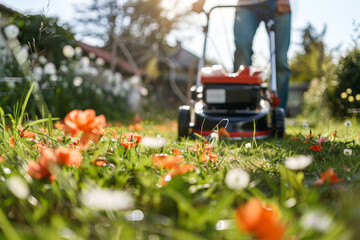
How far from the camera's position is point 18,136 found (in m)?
1.46

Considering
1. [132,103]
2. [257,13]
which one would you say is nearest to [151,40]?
[132,103]

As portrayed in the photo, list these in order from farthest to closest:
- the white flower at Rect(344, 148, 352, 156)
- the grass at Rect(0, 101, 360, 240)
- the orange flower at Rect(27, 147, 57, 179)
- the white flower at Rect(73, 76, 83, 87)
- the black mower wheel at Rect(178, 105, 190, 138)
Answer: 1. the white flower at Rect(73, 76, 83, 87)
2. the black mower wheel at Rect(178, 105, 190, 138)
3. the white flower at Rect(344, 148, 352, 156)
4. the orange flower at Rect(27, 147, 57, 179)
5. the grass at Rect(0, 101, 360, 240)

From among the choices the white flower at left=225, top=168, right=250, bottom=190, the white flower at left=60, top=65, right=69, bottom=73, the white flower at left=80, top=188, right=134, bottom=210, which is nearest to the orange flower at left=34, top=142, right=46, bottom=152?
the white flower at left=80, top=188, right=134, bottom=210

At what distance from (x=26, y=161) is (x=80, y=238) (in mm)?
606

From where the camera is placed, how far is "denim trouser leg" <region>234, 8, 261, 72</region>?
3127 mm

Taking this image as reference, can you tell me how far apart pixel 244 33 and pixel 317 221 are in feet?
8.67

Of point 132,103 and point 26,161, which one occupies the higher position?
point 26,161

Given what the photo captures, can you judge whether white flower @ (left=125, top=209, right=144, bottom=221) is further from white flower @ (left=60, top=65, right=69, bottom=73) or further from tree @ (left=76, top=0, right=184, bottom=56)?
tree @ (left=76, top=0, right=184, bottom=56)

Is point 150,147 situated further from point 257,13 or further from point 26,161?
point 257,13

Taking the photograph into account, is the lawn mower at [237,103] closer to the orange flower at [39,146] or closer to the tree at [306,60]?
the orange flower at [39,146]

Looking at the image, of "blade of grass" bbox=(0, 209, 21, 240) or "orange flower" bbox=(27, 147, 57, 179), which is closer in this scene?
"blade of grass" bbox=(0, 209, 21, 240)

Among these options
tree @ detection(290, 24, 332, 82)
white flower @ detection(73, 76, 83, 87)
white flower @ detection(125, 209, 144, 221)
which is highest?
white flower @ detection(125, 209, 144, 221)

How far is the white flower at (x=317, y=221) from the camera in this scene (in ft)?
2.15

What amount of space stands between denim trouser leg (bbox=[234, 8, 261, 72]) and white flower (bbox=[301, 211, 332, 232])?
8.42 feet
